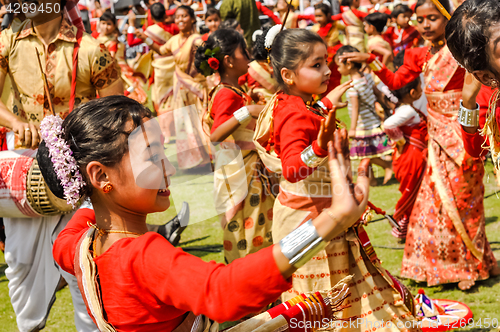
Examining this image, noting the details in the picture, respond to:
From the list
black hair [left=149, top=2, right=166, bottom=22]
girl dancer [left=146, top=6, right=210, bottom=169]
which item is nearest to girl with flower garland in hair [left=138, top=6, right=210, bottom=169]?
girl dancer [left=146, top=6, right=210, bottom=169]

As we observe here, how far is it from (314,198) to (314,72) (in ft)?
2.21

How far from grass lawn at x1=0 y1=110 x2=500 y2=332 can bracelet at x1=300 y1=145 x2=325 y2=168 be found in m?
0.48

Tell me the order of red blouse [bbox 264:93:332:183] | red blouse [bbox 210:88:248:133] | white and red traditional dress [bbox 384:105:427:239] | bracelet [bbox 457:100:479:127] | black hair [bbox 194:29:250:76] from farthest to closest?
white and red traditional dress [bbox 384:105:427:239] < black hair [bbox 194:29:250:76] < red blouse [bbox 210:88:248:133] < bracelet [bbox 457:100:479:127] < red blouse [bbox 264:93:332:183]

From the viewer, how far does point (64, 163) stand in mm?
1506

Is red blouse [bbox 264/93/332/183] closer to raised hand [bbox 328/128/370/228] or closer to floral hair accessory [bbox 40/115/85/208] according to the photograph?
raised hand [bbox 328/128/370/228]

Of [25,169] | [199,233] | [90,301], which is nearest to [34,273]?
[25,169]

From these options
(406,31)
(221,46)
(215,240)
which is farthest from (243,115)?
(406,31)

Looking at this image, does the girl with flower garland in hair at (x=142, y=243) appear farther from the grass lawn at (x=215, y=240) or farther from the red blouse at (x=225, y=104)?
the red blouse at (x=225, y=104)

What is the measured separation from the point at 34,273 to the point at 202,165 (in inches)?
78.3

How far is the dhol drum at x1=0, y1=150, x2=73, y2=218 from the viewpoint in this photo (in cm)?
252

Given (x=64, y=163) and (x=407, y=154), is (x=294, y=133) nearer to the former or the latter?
(x=64, y=163)

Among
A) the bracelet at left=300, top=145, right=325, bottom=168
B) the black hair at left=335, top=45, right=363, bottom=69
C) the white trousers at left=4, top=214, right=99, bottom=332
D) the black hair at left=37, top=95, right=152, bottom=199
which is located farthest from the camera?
the black hair at left=335, top=45, right=363, bottom=69

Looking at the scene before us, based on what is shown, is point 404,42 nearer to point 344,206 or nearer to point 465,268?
point 465,268

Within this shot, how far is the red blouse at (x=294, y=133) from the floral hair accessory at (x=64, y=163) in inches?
36.5
